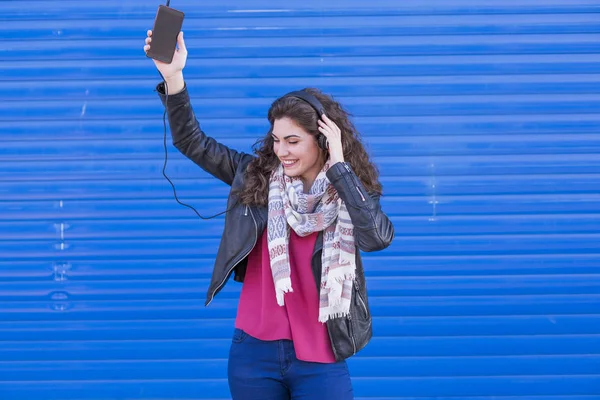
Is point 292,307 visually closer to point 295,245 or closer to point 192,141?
point 295,245

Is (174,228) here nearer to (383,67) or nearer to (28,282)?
(28,282)

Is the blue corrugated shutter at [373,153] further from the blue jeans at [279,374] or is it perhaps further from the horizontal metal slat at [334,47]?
the blue jeans at [279,374]

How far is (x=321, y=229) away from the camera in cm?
276

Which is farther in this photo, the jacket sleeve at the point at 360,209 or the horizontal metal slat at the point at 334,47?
the horizontal metal slat at the point at 334,47

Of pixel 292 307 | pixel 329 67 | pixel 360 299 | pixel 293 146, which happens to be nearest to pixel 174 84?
pixel 293 146

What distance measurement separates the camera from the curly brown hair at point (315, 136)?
279 centimetres

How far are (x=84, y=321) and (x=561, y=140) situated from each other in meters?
2.91

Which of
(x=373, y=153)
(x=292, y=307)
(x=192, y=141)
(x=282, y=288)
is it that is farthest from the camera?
(x=373, y=153)

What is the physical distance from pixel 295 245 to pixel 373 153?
1831 millimetres

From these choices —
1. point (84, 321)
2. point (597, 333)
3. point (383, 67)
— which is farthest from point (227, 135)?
point (597, 333)

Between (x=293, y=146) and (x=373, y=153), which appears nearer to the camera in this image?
(x=293, y=146)

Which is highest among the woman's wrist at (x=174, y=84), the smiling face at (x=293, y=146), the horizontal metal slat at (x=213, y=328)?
the woman's wrist at (x=174, y=84)

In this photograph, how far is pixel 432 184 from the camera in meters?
4.58

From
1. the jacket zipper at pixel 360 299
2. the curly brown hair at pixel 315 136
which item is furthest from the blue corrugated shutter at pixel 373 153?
the jacket zipper at pixel 360 299
